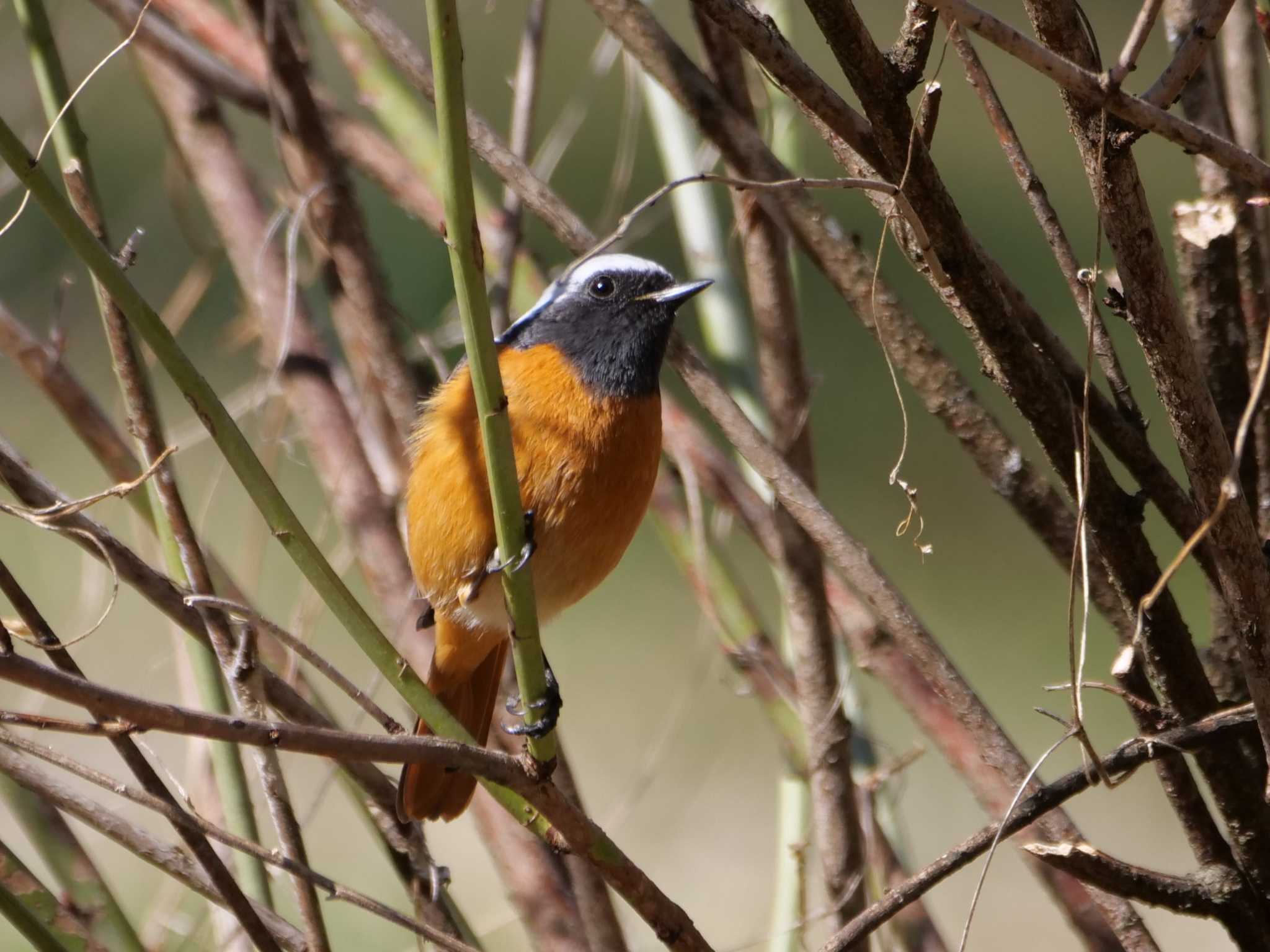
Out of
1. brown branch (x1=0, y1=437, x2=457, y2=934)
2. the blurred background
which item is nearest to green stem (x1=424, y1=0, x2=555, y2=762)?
brown branch (x1=0, y1=437, x2=457, y2=934)

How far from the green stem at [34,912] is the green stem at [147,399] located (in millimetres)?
228

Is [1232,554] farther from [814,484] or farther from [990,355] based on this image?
[814,484]

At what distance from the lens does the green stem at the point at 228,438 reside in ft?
4.13

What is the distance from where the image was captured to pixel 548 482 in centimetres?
250

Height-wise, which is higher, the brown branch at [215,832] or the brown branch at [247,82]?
the brown branch at [247,82]

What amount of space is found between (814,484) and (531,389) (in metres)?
0.55

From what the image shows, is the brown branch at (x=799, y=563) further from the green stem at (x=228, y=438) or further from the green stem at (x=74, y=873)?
the green stem at (x=74, y=873)

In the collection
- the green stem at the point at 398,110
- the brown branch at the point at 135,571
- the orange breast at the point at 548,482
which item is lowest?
the brown branch at the point at 135,571

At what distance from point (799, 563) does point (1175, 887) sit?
2.57 feet

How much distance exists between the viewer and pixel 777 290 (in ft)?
8.05

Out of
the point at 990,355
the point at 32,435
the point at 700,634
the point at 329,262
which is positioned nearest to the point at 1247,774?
the point at 990,355

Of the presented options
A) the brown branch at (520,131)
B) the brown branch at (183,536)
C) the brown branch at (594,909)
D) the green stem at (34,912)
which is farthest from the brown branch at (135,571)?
the brown branch at (520,131)

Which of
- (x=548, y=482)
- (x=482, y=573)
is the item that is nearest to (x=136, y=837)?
(x=482, y=573)

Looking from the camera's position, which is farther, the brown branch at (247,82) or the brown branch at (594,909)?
the brown branch at (247,82)
